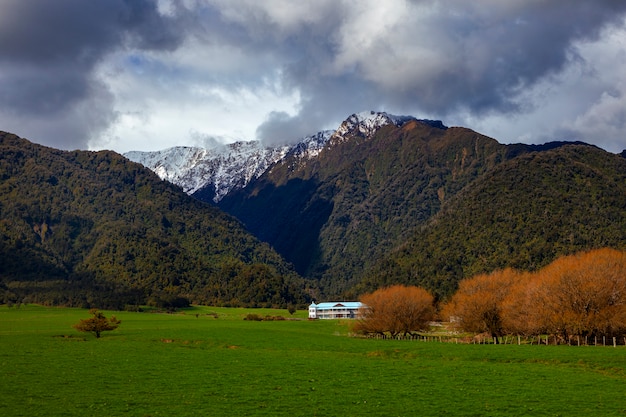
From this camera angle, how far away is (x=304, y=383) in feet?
157

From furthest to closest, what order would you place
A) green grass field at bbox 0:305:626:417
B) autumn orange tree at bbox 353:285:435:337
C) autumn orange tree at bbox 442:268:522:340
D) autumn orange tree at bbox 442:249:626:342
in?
autumn orange tree at bbox 353:285:435:337, autumn orange tree at bbox 442:268:522:340, autumn orange tree at bbox 442:249:626:342, green grass field at bbox 0:305:626:417

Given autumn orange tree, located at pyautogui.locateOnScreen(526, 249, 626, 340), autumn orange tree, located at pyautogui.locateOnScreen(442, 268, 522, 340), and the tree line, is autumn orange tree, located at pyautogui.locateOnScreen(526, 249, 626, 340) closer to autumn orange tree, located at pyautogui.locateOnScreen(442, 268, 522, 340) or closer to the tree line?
the tree line

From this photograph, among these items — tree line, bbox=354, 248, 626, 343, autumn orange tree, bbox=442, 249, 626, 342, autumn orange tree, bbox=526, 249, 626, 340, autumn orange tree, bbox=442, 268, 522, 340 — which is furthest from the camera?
autumn orange tree, bbox=442, 268, 522, 340

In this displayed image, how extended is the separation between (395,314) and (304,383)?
82541mm

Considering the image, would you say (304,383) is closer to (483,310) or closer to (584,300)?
(584,300)

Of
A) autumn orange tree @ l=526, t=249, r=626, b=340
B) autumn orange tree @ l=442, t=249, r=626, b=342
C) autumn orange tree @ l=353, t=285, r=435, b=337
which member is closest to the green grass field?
autumn orange tree @ l=526, t=249, r=626, b=340

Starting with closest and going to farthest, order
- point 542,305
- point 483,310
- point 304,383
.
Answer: point 304,383 < point 542,305 < point 483,310

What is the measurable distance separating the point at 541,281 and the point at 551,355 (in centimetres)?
3546

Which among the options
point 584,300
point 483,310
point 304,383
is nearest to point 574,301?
point 584,300

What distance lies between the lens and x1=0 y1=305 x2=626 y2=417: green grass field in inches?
1442

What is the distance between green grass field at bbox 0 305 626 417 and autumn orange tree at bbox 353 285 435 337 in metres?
49.1

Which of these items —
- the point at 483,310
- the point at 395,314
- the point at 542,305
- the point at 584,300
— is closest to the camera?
the point at 584,300

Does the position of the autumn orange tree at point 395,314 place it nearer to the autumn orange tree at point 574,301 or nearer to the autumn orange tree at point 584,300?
the autumn orange tree at point 574,301

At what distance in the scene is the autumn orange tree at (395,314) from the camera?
127750 millimetres
